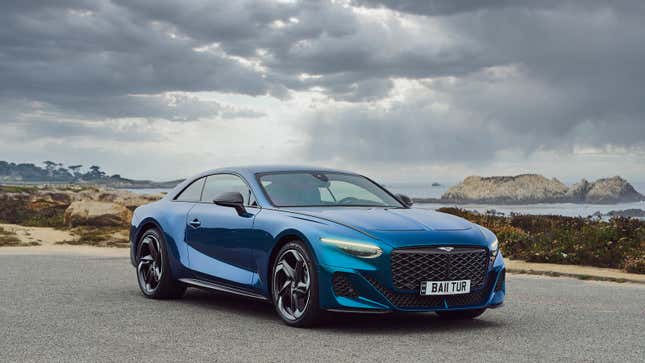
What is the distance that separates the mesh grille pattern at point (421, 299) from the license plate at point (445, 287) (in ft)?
0.20

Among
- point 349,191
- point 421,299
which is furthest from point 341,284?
point 349,191

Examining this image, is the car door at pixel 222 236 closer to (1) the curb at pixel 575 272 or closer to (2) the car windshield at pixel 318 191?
(2) the car windshield at pixel 318 191

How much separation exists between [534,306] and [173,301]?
4.24 meters

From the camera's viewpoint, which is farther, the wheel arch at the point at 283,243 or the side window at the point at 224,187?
the side window at the point at 224,187

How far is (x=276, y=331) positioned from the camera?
25.3 feet

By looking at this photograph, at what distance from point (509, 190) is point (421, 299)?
259 feet

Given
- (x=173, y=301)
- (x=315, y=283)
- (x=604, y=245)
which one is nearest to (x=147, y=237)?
(x=173, y=301)

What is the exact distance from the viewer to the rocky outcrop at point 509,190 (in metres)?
80.4

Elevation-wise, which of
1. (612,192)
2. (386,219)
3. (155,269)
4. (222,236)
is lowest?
(155,269)

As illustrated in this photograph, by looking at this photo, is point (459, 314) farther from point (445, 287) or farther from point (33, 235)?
point (33, 235)

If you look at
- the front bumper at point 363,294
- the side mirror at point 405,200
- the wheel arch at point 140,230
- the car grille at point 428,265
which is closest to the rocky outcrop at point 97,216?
the wheel arch at point 140,230

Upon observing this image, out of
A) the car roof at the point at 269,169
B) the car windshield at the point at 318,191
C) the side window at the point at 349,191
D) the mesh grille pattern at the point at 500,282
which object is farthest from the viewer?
the car roof at the point at 269,169

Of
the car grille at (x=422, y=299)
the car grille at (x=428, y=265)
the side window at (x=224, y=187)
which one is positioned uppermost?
the side window at (x=224, y=187)

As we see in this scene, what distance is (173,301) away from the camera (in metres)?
10.0
